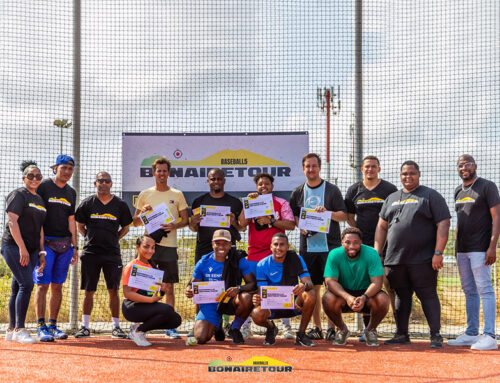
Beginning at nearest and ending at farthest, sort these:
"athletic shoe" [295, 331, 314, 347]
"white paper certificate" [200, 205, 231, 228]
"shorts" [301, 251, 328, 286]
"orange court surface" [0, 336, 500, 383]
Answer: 1. "orange court surface" [0, 336, 500, 383]
2. "athletic shoe" [295, 331, 314, 347]
3. "shorts" [301, 251, 328, 286]
4. "white paper certificate" [200, 205, 231, 228]

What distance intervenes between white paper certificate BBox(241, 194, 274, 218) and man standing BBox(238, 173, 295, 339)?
5cm

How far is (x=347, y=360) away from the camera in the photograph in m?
4.96

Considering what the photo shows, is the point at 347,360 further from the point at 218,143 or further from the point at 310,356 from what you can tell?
the point at 218,143

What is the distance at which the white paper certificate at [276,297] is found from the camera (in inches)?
233

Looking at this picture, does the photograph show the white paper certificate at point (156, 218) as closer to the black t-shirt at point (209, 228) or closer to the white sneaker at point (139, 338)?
the black t-shirt at point (209, 228)

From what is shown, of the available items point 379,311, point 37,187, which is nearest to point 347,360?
point 379,311

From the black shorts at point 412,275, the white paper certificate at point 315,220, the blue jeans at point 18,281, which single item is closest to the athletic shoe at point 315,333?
the black shorts at point 412,275

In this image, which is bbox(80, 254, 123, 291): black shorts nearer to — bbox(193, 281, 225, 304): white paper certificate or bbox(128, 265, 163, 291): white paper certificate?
bbox(128, 265, 163, 291): white paper certificate

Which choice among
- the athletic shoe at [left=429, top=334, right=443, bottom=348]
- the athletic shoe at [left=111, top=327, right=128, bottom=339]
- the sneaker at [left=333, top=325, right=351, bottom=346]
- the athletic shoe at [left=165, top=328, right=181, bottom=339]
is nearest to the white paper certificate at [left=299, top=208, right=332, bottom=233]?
the sneaker at [left=333, top=325, right=351, bottom=346]

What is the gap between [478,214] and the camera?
601 cm

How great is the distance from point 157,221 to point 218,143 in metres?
1.68

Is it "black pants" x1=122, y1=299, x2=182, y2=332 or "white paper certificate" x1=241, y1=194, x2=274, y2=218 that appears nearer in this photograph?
"black pants" x1=122, y1=299, x2=182, y2=332

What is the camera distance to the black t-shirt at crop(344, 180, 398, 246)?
6.46 meters

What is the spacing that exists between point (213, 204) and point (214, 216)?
0.53ft
